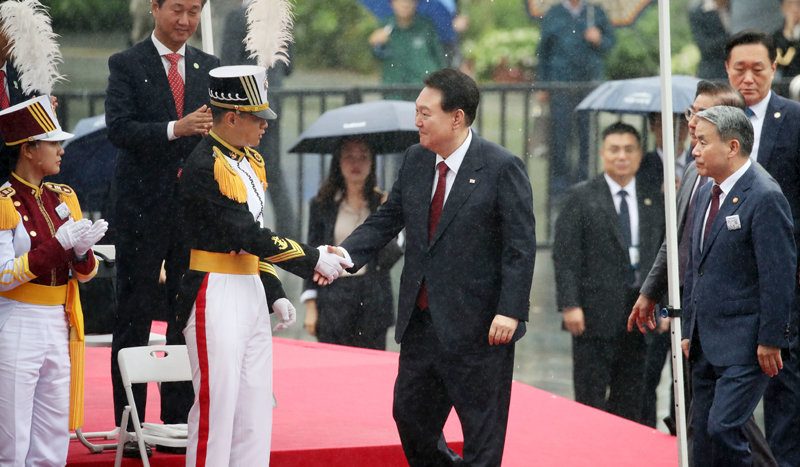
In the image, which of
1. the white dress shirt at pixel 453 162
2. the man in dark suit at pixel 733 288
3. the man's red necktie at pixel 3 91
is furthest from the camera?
the man's red necktie at pixel 3 91

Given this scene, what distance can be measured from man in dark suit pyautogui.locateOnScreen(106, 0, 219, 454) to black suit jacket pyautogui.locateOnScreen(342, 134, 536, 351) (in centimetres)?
116

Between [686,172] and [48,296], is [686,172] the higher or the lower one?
the higher one

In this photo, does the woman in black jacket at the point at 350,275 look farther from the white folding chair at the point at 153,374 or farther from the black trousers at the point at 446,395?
the black trousers at the point at 446,395

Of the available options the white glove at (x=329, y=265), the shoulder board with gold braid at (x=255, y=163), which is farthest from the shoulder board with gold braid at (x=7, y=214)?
the white glove at (x=329, y=265)

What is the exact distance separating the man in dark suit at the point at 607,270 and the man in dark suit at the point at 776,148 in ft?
4.68

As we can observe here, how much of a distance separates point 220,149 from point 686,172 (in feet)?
8.26

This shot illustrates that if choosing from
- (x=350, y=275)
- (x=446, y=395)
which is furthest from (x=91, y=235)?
(x=350, y=275)

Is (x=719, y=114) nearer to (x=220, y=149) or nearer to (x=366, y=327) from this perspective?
(x=220, y=149)

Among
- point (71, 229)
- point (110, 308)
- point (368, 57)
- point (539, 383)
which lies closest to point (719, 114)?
point (71, 229)

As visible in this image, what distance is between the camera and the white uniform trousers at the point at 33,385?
478 centimetres

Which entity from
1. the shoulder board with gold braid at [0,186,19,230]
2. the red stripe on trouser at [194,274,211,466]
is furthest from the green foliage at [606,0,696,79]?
the shoulder board with gold braid at [0,186,19,230]

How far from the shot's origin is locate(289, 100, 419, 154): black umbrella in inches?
330

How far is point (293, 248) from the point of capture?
4863 mm

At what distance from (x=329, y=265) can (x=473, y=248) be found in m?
0.59
